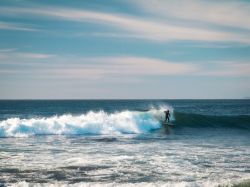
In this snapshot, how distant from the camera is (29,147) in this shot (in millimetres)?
22125

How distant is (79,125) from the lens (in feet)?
111

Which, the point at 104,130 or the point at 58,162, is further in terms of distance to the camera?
the point at 104,130

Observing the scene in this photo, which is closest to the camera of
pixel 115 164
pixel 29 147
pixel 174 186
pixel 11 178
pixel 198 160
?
pixel 174 186

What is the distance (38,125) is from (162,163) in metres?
19.1

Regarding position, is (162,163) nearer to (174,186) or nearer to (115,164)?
(115,164)

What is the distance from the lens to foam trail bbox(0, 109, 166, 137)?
3191 cm

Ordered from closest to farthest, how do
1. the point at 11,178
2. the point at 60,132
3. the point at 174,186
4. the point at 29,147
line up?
1. the point at 174,186
2. the point at 11,178
3. the point at 29,147
4. the point at 60,132

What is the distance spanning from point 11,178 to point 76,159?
14.0 ft

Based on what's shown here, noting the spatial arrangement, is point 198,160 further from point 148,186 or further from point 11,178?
point 11,178

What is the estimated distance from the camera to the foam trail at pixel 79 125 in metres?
31.9

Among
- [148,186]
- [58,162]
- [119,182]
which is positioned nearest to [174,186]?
[148,186]

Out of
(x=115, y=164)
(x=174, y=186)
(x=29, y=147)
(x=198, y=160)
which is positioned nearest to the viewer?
(x=174, y=186)

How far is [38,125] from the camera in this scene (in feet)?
109

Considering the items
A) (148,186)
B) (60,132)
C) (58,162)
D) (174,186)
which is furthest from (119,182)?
(60,132)
